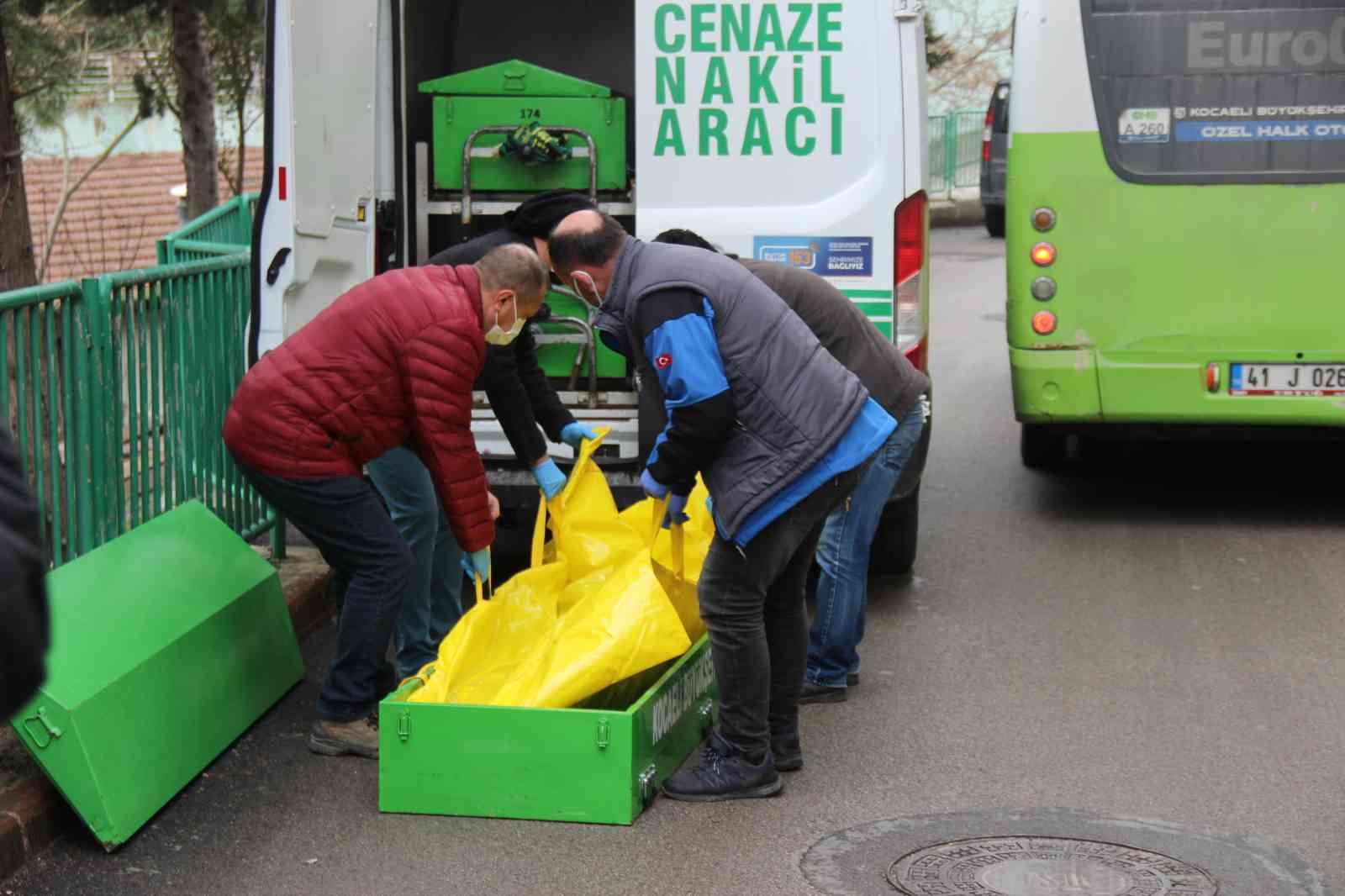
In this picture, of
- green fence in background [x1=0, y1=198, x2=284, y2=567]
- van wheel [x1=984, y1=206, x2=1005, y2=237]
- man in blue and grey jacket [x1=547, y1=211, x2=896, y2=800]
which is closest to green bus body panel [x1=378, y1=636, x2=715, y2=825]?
man in blue and grey jacket [x1=547, y1=211, x2=896, y2=800]

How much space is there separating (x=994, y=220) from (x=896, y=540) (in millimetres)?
17213

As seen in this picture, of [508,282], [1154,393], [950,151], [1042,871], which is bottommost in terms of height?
[1042,871]

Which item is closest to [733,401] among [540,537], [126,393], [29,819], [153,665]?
[540,537]

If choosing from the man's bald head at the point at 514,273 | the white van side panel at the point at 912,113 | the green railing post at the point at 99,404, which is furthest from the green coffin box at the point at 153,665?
the white van side panel at the point at 912,113

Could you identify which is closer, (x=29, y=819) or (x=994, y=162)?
(x=29, y=819)

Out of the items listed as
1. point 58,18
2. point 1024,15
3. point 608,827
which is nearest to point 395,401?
A: point 608,827

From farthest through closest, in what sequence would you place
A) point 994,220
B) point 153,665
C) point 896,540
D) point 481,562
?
1. point 994,220
2. point 896,540
3. point 481,562
4. point 153,665

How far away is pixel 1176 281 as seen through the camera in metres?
8.01

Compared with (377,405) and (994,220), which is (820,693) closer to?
(377,405)

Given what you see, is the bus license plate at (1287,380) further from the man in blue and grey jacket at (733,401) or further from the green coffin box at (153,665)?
the green coffin box at (153,665)

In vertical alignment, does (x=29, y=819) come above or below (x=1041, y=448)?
below

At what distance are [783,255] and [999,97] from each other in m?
13.4

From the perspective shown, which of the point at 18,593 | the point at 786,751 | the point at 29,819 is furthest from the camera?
the point at 786,751

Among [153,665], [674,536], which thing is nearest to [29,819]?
[153,665]
